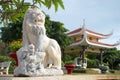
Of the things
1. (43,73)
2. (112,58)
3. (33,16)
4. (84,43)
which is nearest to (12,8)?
(33,16)

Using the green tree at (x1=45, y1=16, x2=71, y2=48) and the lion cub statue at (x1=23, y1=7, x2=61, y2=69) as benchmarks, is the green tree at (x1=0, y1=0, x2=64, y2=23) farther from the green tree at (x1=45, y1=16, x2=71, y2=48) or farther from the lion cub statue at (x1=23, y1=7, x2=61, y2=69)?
the green tree at (x1=45, y1=16, x2=71, y2=48)

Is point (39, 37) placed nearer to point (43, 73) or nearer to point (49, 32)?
point (43, 73)

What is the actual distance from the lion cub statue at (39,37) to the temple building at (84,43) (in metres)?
24.1

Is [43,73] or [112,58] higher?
[112,58]

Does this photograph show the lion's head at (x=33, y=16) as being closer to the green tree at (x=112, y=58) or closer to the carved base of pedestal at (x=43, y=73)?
the carved base of pedestal at (x=43, y=73)

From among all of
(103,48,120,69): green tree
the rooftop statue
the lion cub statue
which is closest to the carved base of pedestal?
the rooftop statue

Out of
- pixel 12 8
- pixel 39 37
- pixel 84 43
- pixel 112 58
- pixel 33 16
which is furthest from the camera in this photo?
pixel 112 58

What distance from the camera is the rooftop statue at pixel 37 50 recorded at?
19.7ft

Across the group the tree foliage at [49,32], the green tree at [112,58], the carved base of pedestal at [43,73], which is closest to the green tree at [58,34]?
the tree foliage at [49,32]

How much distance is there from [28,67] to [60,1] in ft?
5.39

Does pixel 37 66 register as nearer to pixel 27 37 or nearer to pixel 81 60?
pixel 27 37

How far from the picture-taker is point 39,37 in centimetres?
647

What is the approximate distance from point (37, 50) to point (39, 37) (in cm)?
34

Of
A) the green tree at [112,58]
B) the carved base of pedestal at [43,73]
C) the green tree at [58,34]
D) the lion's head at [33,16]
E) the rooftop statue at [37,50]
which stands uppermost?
the green tree at [58,34]
